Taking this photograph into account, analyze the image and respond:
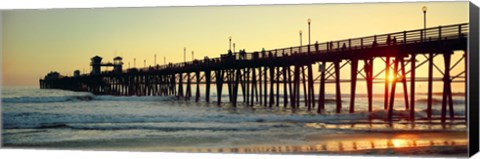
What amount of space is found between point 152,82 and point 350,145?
541 inches

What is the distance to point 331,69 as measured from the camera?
23.6 meters

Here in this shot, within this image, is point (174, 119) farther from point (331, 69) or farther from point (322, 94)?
point (331, 69)

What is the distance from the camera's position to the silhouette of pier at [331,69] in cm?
1888

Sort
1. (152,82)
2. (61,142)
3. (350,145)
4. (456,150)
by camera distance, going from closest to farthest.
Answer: (456,150) → (350,145) → (61,142) → (152,82)

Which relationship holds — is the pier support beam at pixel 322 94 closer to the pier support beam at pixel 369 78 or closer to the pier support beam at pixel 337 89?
the pier support beam at pixel 337 89

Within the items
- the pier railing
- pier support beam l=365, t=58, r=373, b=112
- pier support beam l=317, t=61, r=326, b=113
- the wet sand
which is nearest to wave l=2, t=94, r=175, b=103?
the wet sand

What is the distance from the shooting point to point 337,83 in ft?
72.7

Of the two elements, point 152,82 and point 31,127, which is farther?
point 152,82

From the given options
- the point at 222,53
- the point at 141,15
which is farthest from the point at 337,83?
the point at 141,15

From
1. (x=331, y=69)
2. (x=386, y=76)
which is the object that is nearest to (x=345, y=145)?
(x=386, y=76)

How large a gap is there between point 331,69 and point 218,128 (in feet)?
15.3

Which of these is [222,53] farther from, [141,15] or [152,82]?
[152,82]

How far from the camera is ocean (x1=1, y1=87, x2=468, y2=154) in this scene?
18.6 meters

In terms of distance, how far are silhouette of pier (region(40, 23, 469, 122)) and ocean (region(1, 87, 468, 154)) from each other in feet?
1.06
